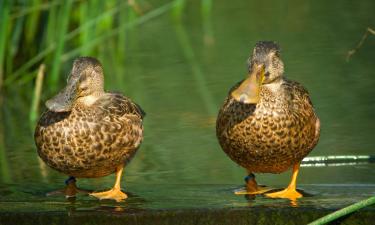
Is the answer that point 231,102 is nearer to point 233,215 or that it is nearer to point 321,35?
point 233,215

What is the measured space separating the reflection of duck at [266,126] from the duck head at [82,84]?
672 mm

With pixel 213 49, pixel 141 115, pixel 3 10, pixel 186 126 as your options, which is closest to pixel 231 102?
pixel 141 115

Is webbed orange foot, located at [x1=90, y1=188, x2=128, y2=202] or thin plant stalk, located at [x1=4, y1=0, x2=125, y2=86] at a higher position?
thin plant stalk, located at [x1=4, y1=0, x2=125, y2=86]

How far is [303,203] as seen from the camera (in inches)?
212

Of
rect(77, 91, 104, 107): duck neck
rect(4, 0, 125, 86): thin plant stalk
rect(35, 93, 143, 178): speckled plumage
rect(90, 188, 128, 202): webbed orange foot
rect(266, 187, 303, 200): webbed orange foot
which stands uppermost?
rect(4, 0, 125, 86): thin plant stalk

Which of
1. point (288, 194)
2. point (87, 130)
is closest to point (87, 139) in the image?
point (87, 130)

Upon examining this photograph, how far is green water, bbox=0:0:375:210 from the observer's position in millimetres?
5904

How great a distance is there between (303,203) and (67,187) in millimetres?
1254

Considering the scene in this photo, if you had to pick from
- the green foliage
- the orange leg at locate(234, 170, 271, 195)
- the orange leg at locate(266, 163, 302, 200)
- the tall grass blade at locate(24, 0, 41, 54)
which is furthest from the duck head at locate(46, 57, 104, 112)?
the tall grass blade at locate(24, 0, 41, 54)

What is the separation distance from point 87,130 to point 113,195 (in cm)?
36

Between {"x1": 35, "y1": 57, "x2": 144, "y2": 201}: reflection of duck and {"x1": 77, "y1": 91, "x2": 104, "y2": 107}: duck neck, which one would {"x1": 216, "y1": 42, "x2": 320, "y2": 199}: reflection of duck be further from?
{"x1": 77, "y1": 91, "x2": 104, "y2": 107}: duck neck

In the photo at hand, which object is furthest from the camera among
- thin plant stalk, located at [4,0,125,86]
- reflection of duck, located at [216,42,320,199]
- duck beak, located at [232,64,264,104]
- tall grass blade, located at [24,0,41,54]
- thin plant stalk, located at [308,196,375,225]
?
tall grass blade, located at [24,0,41,54]

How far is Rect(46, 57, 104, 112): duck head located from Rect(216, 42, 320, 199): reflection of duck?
67 centimetres

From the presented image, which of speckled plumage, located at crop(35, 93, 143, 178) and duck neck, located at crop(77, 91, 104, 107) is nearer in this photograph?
speckled plumage, located at crop(35, 93, 143, 178)
